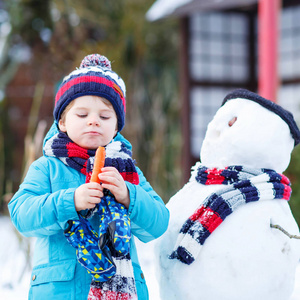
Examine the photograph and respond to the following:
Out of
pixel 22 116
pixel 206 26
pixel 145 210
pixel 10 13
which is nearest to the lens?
pixel 145 210

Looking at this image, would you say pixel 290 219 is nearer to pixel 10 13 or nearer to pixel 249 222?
pixel 249 222

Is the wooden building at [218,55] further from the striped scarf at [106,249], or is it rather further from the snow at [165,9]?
the striped scarf at [106,249]

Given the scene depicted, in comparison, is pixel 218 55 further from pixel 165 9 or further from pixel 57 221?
pixel 57 221

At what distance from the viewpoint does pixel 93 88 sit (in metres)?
1.53

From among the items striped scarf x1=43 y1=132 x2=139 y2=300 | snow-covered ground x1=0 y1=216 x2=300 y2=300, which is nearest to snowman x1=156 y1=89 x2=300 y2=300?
striped scarf x1=43 y1=132 x2=139 y2=300

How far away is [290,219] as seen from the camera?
1722 millimetres

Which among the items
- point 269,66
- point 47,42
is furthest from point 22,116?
point 269,66

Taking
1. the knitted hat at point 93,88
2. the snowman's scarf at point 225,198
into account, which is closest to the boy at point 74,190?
the knitted hat at point 93,88

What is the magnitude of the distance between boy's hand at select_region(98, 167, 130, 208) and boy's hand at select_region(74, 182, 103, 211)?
0.03m

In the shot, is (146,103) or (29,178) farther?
(146,103)

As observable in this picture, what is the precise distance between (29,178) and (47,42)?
5.32 m

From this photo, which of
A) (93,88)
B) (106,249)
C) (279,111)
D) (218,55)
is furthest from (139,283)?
(218,55)

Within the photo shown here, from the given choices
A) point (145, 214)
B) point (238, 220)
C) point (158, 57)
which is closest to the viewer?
point (145, 214)

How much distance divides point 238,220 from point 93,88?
67 centimetres
